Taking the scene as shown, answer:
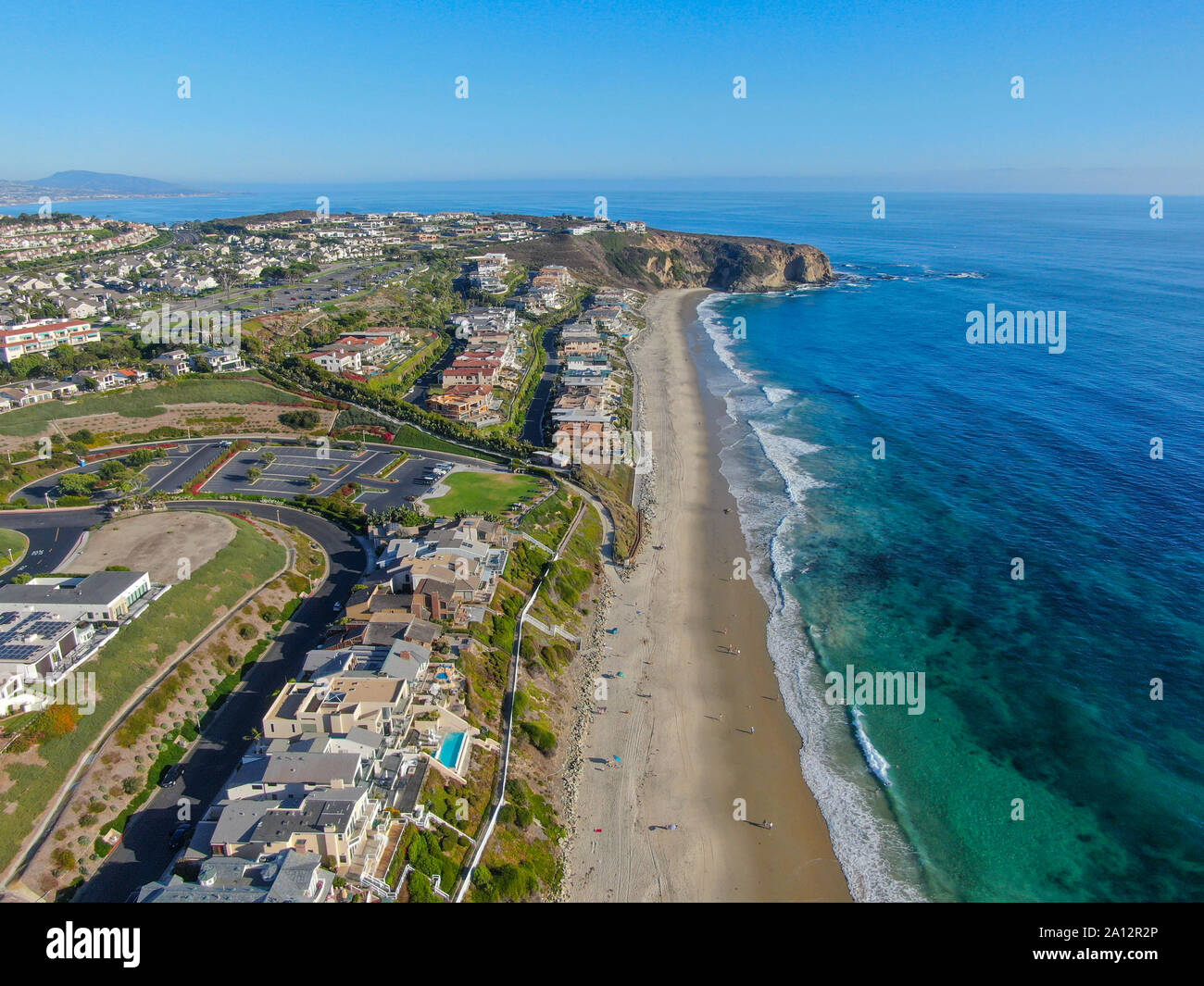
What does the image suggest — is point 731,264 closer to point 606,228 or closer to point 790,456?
point 606,228

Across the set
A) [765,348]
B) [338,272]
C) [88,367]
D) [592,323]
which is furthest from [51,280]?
[765,348]

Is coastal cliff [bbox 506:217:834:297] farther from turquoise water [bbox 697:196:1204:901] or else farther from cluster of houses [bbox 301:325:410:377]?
cluster of houses [bbox 301:325:410:377]

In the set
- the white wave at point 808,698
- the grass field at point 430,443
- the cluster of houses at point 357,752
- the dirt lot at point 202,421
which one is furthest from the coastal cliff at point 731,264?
the cluster of houses at point 357,752

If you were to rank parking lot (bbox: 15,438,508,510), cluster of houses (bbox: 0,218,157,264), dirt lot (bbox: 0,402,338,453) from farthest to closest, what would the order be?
cluster of houses (bbox: 0,218,157,264), dirt lot (bbox: 0,402,338,453), parking lot (bbox: 15,438,508,510)

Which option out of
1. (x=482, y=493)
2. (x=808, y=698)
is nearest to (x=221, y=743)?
(x=482, y=493)

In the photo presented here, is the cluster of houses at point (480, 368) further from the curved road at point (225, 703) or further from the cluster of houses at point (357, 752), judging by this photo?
the cluster of houses at point (357, 752)

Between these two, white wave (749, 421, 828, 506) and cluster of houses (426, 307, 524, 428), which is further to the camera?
cluster of houses (426, 307, 524, 428)

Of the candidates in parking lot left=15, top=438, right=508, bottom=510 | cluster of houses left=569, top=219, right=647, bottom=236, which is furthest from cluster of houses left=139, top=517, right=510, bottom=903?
cluster of houses left=569, top=219, right=647, bottom=236
